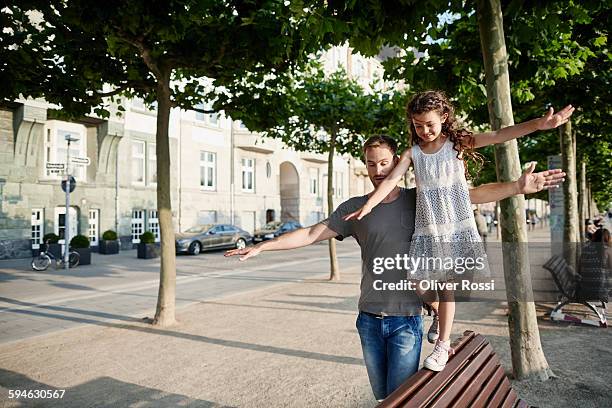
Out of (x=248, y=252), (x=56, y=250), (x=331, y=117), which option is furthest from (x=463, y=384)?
(x=56, y=250)

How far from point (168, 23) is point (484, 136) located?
16.5 feet

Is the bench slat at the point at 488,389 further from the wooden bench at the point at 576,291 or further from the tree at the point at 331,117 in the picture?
the tree at the point at 331,117

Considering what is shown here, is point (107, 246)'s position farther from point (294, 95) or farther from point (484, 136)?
point (484, 136)

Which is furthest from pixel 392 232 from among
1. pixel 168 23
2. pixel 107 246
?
pixel 107 246

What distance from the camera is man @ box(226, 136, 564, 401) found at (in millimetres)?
2307

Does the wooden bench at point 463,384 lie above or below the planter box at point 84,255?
above

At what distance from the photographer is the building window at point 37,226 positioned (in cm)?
2147

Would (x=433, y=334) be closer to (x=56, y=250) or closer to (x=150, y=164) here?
(x=56, y=250)

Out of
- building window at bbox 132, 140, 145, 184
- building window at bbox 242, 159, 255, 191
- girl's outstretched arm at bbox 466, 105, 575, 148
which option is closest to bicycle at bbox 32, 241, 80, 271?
building window at bbox 132, 140, 145, 184

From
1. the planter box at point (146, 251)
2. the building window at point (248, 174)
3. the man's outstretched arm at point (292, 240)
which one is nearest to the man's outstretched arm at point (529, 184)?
the man's outstretched arm at point (292, 240)

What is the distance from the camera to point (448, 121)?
2234mm

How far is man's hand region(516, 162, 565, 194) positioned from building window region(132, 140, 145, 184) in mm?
26045

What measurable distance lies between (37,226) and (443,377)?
76.8 feet

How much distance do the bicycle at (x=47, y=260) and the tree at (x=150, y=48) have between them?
956 cm
